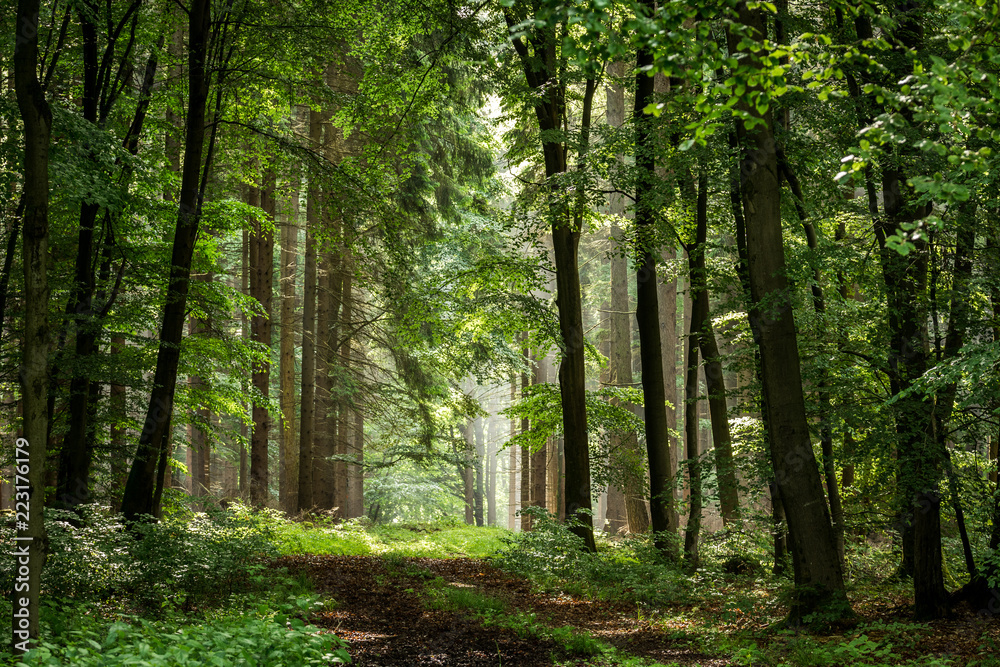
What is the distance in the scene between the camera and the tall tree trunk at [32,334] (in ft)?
14.0

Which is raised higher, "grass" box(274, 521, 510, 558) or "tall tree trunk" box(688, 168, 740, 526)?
"tall tree trunk" box(688, 168, 740, 526)

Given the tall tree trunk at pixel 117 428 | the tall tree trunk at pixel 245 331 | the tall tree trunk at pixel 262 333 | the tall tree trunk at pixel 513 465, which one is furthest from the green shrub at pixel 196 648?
the tall tree trunk at pixel 262 333

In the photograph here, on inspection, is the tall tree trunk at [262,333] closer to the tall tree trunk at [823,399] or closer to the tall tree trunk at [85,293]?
the tall tree trunk at [85,293]

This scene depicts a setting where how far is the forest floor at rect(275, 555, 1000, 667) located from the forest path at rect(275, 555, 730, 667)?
0.01 meters

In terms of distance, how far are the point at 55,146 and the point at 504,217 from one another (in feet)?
22.0

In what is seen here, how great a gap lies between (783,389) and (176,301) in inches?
294

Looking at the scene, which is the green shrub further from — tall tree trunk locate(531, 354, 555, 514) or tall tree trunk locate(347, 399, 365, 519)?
tall tree trunk locate(347, 399, 365, 519)

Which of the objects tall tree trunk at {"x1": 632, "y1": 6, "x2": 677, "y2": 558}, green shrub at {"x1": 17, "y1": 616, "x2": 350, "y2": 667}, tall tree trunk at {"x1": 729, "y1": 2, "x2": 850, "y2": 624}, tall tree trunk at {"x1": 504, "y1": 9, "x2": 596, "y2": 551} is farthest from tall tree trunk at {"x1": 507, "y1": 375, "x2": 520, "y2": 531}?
green shrub at {"x1": 17, "y1": 616, "x2": 350, "y2": 667}

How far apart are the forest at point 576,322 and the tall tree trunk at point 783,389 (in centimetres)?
3

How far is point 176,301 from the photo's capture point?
338 inches

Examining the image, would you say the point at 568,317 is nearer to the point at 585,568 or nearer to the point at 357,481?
the point at 585,568

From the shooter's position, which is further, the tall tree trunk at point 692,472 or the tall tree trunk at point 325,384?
the tall tree trunk at point 325,384

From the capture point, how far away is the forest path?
564 cm

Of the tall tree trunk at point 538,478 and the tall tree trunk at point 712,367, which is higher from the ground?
Answer: the tall tree trunk at point 712,367
